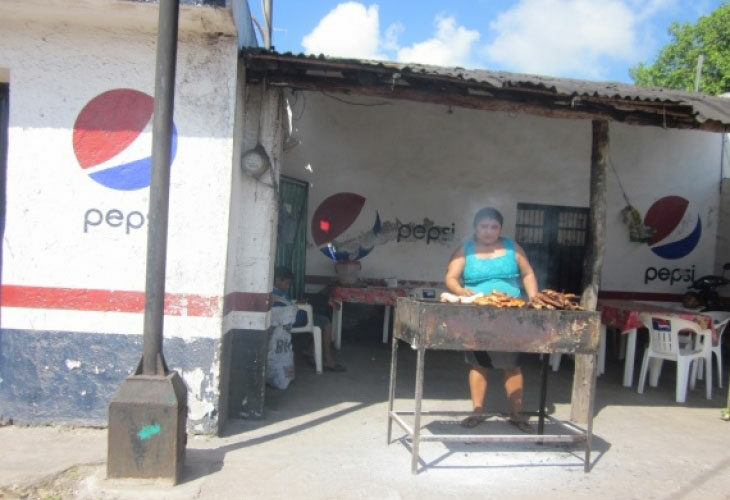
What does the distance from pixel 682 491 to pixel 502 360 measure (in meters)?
1.57

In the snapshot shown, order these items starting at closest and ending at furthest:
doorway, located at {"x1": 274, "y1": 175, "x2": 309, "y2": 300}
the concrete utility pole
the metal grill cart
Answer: the concrete utility pole
the metal grill cart
doorway, located at {"x1": 274, "y1": 175, "x2": 309, "y2": 300}

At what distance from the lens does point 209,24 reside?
453cm

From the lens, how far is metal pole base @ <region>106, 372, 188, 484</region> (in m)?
3.72

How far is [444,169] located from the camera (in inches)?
370

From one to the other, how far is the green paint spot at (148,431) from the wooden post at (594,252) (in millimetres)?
3751

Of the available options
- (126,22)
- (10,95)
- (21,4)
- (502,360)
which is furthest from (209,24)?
(502,360)

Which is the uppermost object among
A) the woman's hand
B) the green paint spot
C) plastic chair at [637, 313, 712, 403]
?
the woman's hand

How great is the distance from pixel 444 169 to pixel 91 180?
5.82 metres

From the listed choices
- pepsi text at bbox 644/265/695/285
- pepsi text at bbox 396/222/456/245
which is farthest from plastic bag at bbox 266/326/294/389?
pepsi text at bbox 644/265/695/285

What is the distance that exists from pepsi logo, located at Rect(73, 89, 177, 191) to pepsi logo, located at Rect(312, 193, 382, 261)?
4556 mm

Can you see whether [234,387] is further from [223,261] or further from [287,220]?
[287,220]

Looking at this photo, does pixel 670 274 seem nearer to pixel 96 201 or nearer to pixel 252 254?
pixel 252 254

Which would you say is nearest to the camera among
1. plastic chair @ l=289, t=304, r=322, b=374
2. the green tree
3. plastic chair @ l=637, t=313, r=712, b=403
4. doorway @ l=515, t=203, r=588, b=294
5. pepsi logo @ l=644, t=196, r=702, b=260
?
plastic chair @ l=637, t=313, r=712, b=403

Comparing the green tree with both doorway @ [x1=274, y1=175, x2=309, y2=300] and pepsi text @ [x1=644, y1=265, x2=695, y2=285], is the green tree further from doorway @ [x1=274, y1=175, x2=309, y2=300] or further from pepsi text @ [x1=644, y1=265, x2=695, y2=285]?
doorway @ [x1=274, y1=175, x2=309, y2=300]
